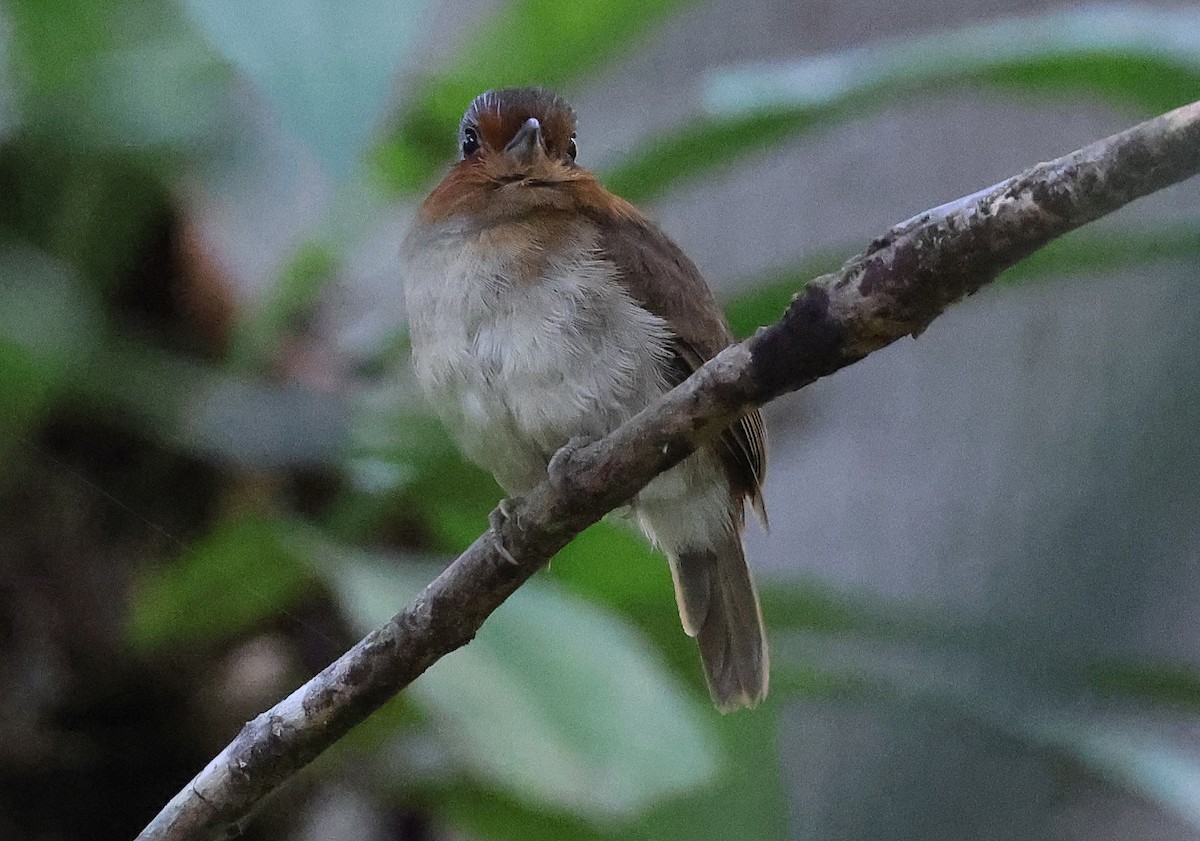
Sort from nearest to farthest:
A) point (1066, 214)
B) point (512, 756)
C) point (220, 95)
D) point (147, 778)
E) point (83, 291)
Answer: point (1066, 214) < point (512, 756) < point (147, 778) < point (83, 291) < point (220, 95)

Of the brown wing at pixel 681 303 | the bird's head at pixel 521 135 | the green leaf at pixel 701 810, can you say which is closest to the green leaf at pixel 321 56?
the bird's head at pixel 521 135

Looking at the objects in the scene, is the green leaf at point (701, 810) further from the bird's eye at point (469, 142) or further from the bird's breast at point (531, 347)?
A: the bird's eye at point (469, 142)

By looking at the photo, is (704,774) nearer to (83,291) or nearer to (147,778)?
(147,778)

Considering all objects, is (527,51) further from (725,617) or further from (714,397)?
(714,397)

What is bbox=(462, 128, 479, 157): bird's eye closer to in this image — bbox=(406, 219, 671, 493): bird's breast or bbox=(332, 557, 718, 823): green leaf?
bbox=(406, 219, 671, 493): bird's breast

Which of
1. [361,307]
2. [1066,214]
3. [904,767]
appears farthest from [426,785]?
[904,767]
